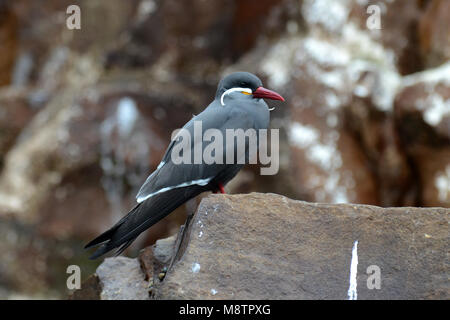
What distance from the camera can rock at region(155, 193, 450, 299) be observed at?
11.7 feet

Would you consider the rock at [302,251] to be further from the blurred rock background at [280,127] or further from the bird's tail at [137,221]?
the blurred rock background at [280,127]

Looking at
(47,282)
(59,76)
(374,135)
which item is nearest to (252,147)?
(374,135)

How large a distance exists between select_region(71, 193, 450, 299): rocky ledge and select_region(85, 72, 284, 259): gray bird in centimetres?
42

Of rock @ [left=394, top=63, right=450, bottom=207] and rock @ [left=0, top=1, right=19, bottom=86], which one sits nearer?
rock @ [left=394, top=63, right=450, bottom=207]

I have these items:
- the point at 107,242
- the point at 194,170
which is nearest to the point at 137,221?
the point at 107,242

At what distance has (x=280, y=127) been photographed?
9070 mm

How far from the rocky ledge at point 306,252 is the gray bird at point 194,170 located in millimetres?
415

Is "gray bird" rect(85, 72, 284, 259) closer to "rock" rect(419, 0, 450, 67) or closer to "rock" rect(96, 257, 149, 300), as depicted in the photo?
"rock" rect(96, 257, 149, 300)

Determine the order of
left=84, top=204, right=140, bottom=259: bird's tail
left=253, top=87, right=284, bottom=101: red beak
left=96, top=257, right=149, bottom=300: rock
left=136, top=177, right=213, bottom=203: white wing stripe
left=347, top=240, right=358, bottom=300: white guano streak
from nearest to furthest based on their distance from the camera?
left=347, top=240, right=358, bottom=300: white guano streak, left=84, top=204, right=140, bottom=259: bird's tail, left=136, top=177, right=213, bottom=203: white wing stripe, left=96, top=257, right=149, bottom=300: rock, left=253, top=87, right=284, bottom=101: red beak

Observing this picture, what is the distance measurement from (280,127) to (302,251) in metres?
5.40

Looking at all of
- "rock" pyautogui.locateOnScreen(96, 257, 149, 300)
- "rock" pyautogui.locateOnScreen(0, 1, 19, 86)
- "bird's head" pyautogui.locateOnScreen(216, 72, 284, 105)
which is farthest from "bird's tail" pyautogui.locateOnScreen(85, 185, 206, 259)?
"rock" pyautogui.locateOnScreen(0, 1, 19, 86)

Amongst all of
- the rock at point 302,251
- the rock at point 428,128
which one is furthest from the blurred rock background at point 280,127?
the rock at point 302,251

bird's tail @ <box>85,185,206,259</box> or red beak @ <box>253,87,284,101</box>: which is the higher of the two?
red beak @ <box>253,87,284,101</box>
